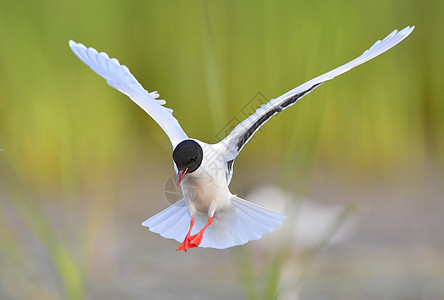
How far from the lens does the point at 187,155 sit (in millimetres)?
859

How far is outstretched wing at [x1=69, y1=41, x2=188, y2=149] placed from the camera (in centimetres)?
100

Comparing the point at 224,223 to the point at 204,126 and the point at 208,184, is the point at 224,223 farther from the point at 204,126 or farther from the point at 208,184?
the point at 204,126

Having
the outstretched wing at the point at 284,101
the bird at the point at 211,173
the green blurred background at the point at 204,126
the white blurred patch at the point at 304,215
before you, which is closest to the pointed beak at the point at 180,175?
the bird at the point at 211,173

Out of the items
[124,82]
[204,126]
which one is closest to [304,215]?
[204,126]

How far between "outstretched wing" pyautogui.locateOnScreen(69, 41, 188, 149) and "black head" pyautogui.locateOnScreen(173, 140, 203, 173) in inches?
4.8

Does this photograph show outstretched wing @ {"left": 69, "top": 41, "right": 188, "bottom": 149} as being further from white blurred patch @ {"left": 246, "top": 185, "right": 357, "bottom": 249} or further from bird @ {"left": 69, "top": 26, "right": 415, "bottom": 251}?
white blurred patch @ {"left": 246, "top": 185, "right": 357, "bottom": 249}

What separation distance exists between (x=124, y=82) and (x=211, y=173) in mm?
221

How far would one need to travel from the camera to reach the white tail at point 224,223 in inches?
37.5

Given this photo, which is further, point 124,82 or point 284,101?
point 124,82

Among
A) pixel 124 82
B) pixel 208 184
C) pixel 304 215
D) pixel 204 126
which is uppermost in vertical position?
pixel 124 82

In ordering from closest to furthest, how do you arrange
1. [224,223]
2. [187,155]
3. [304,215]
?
[187,155] → [224,223] → [304,215]

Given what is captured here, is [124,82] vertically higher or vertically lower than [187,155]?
higher

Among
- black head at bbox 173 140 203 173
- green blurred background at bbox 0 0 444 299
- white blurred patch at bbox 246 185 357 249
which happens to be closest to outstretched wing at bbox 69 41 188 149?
black head at bbox 173 140 203 173

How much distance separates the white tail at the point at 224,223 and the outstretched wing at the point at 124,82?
0.13 m
